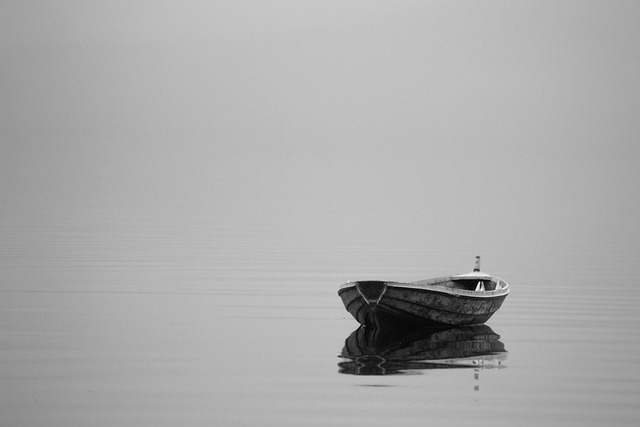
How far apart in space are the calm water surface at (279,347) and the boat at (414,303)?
80cm

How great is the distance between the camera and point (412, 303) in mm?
29141

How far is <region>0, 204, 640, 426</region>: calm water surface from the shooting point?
21.8 meters

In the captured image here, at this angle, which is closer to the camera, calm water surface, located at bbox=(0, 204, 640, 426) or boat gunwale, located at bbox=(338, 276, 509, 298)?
calm water surface, located at bbox=(0, 204, 640, 426)

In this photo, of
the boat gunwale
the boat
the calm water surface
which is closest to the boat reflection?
the calm water surface

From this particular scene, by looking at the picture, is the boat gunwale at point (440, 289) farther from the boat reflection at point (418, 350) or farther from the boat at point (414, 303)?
the boat reflection at point (418, 350)

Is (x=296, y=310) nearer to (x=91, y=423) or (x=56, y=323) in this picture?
(x=56, y=323)

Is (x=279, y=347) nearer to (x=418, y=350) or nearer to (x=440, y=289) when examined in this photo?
(x=418, y=350)

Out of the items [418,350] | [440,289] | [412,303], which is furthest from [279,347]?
[440,289]

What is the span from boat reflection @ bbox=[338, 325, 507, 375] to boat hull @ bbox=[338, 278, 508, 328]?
31 cm

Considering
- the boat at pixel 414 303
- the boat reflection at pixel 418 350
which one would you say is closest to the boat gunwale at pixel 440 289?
the boat at pixel 414 303

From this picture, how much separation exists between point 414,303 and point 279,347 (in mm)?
3842

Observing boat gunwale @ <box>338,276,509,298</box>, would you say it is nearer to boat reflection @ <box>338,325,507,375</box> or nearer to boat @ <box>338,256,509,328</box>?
boat @ <box>338,256,509,328</box>

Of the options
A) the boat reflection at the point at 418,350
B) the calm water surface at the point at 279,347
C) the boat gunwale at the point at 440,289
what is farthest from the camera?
the boat gunwale at the point at 440,289

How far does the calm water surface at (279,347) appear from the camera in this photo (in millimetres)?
21812
